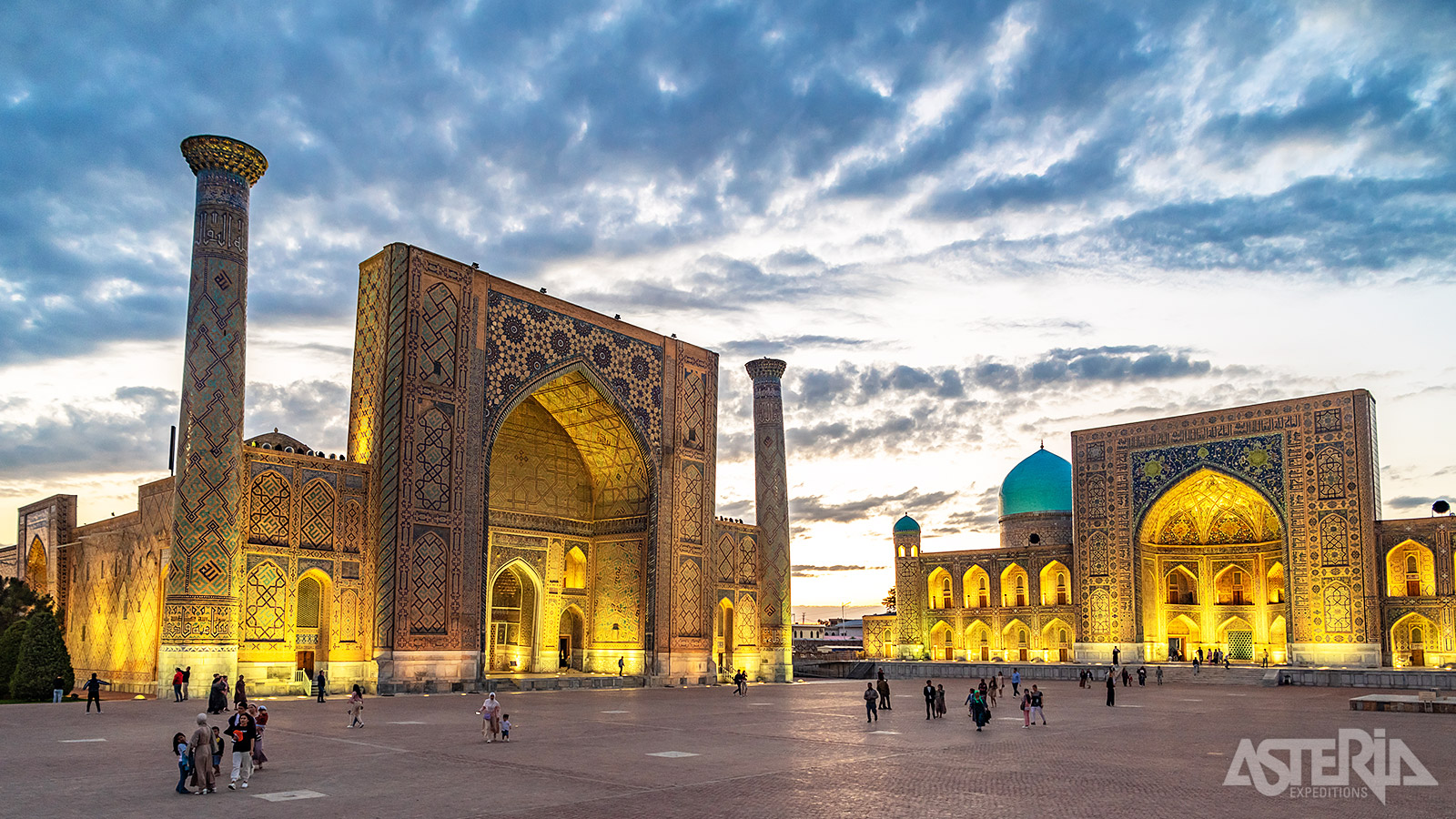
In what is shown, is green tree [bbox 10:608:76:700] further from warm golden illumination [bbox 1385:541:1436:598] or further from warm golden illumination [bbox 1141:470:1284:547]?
warm golden illumination [bbox 1385:541:1436:598]

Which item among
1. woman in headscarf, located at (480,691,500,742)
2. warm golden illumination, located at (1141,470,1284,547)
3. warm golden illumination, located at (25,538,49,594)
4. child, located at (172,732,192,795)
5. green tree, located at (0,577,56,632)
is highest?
warm golden illumination, located at (1141,470,1284,547)

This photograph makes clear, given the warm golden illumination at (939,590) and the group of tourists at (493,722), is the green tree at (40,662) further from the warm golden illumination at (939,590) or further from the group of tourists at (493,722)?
the warm golden illumination at (939,590)

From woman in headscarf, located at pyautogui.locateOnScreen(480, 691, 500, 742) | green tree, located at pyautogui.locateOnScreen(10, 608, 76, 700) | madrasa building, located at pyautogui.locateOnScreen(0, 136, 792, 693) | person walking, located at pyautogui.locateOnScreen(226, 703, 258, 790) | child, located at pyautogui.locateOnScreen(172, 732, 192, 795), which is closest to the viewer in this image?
child, located at pyautogui.locateOnScreen(172, 732, 192, 795)

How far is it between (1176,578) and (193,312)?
3501 centimetres

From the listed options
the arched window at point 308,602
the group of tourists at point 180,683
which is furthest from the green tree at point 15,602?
the group of tourists at point 180,683

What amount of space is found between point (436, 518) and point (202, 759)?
14749 mm

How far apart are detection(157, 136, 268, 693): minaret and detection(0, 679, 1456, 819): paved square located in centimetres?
138

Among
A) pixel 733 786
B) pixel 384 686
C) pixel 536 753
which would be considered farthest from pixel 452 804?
pixel 384 686

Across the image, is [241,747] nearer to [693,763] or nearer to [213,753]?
[213,753]

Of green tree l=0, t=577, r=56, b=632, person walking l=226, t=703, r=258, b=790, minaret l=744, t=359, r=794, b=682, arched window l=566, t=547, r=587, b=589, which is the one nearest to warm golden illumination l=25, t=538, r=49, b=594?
green tree l=0, t=577, r=56, b=632

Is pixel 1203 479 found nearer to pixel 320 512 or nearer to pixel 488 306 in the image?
pixel 488 306

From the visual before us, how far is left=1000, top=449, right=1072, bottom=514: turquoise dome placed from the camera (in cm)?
4688

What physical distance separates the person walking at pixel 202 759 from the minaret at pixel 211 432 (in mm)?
11596

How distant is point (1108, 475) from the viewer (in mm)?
39531
